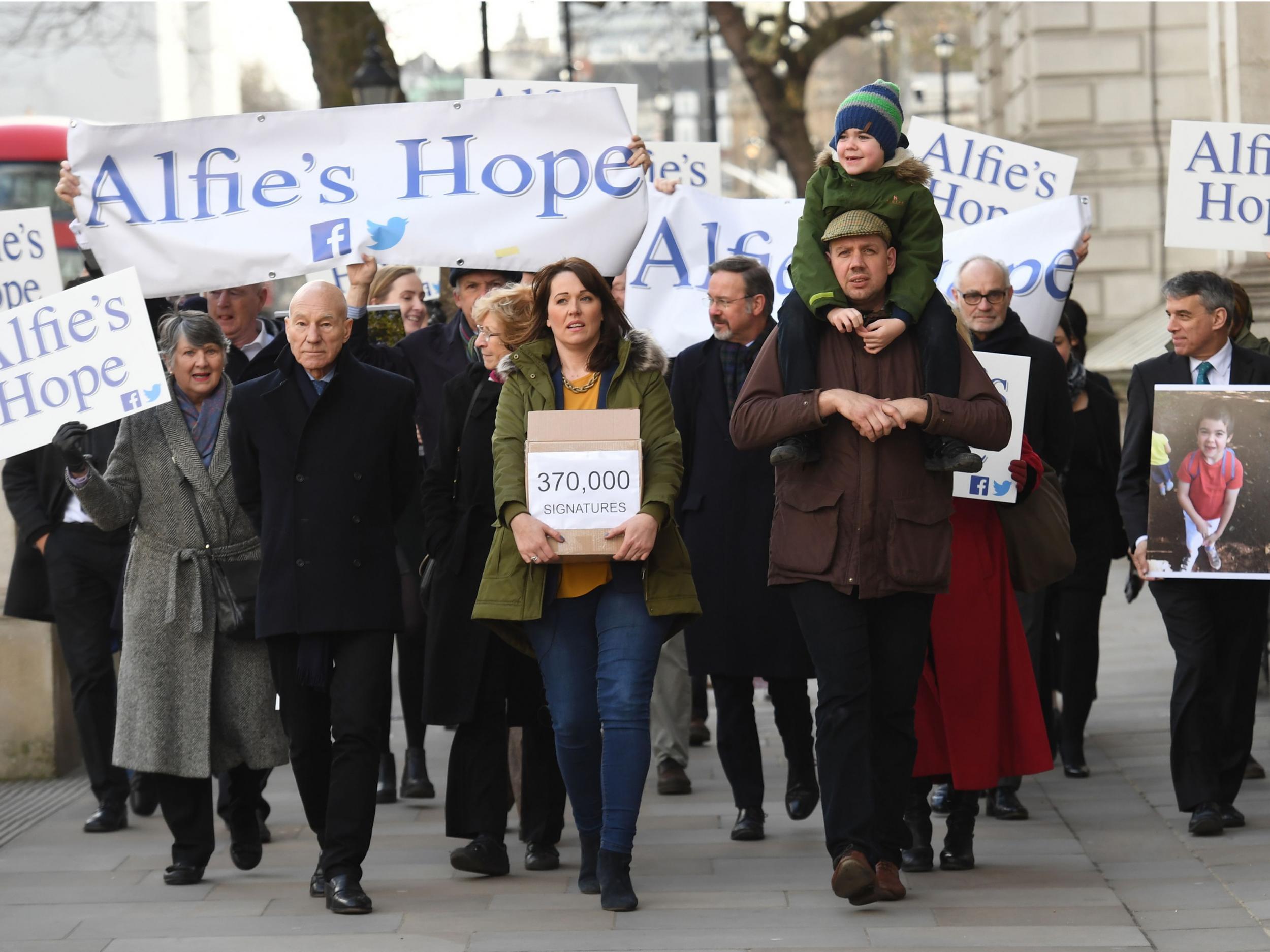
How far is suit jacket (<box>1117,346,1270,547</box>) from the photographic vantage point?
716 cm

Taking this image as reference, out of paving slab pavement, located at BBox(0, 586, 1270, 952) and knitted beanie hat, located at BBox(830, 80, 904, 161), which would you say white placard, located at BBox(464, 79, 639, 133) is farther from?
paving slab pavement, located at BBox(0, 586, 1270, 952)

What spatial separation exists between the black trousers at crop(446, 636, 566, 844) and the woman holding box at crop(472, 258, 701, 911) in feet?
1.17

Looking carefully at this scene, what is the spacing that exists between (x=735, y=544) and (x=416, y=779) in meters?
2.08

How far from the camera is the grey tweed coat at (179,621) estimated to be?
6.56m

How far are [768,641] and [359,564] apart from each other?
1.67 metres

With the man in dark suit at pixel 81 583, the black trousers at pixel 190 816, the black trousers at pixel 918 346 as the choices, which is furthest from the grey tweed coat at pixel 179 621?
the black trousers at pixel 918 346

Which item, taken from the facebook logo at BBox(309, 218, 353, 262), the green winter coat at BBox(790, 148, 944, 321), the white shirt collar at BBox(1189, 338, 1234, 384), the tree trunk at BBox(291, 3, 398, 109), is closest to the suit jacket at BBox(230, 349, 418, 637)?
the facebook logo at BBox(309, 218, 353, 262)

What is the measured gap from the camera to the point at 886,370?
588cm

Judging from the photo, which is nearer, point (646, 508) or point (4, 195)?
point (646, 508)

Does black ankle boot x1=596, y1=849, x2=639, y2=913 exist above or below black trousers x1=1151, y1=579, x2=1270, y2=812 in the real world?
below

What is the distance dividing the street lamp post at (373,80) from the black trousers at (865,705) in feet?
29.8

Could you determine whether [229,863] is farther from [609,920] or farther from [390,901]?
[609,920]

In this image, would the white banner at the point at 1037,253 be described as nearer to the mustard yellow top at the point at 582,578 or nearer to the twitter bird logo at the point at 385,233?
A: the twitter bird logo at the point at 385,233

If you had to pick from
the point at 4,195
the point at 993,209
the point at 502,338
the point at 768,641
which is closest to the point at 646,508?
the point at 502,338
